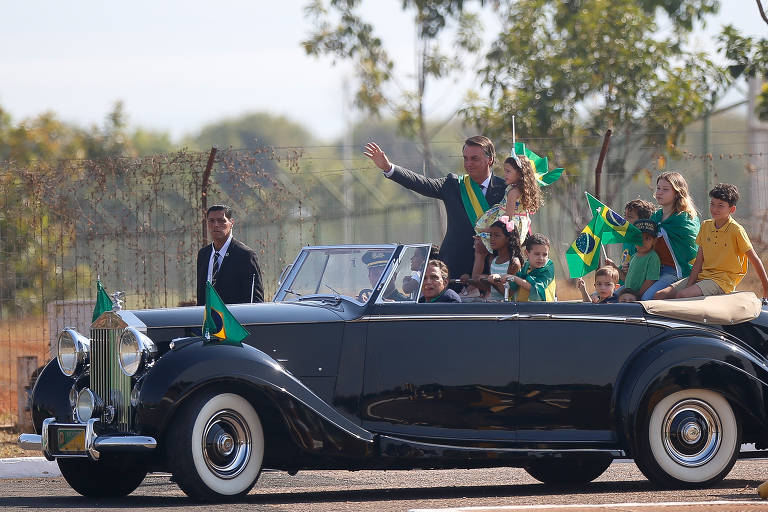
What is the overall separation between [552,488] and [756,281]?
6.61 metres

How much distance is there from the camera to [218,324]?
7590 mm

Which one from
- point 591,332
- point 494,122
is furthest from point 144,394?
point 494,122

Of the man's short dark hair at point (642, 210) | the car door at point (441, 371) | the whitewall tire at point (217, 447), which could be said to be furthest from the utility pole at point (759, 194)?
the whitewall tire at point (217, 447)

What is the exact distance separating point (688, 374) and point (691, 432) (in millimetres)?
385

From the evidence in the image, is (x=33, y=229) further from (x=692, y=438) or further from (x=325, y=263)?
(x=692, y=438)

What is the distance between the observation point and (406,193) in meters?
13.7

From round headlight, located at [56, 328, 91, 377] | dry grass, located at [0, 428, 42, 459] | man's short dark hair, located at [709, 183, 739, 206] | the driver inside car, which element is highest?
man's short dark hair, located at [709, 183, 739, 206]

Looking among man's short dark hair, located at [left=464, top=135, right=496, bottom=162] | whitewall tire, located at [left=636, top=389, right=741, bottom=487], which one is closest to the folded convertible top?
whitewall tire, located at [left=636, top=389, right=741, bottom=487]

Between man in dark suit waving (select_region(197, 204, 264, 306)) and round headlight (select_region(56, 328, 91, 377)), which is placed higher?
man in dark suit waving (select_region(197, 204, 264, 306))

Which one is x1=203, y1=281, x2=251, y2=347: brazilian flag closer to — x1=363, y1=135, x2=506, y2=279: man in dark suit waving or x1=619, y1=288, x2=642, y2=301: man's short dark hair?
x1=363, y1=135, x2=506, y2=279: man in dark suit waving

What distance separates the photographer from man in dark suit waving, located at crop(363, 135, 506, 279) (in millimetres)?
9289

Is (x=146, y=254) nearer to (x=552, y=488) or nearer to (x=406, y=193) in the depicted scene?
(x=406, y=193)

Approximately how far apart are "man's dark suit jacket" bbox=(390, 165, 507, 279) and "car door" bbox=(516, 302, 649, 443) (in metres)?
1.28

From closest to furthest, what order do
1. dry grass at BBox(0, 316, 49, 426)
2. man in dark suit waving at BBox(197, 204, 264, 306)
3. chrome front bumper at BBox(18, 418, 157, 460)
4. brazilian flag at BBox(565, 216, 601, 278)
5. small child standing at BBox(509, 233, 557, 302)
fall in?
chrome front bumper at BBox(18, 418, 157, 460) → small child standing at BBox(509, 233, 557, 302) → brazilian flag at BBox(565, 216, 601, 278) → man in dark suit waving at BBox(197, 204, 264, 306) → dry grass at BBox(0, 316, 49, 426)
